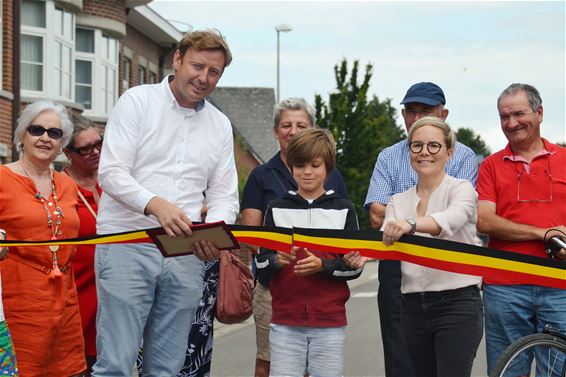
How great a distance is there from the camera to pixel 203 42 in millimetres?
5340

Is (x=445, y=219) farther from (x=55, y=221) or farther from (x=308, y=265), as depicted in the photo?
(x=55, y=221)

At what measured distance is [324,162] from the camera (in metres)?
5.80

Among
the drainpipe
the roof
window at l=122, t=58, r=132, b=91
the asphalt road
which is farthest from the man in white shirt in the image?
the roof

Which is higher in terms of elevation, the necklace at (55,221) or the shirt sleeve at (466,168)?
the shirt sleeve at (466,168)

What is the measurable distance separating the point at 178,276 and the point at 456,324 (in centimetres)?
144

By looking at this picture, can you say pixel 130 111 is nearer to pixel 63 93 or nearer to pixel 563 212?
pixel 563 212

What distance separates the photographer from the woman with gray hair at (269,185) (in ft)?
22.2

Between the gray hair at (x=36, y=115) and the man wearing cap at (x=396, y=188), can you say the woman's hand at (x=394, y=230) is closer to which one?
the man wearing cap at (x=396, y=188)

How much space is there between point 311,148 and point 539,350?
5.43ft

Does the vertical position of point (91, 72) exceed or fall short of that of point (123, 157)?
it exceeds it

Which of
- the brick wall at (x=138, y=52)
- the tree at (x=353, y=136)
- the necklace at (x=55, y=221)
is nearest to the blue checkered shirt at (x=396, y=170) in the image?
→ the necklace at (x=55, y=221)

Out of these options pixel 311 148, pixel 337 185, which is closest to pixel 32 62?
pixel 337 185

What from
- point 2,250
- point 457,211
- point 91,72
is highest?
point 91,72

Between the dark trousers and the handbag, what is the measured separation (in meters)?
1.06
